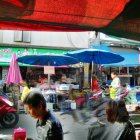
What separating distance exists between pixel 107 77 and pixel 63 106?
244 inches

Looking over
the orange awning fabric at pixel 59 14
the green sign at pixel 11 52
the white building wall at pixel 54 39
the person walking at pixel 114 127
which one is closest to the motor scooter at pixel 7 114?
the orange awning fabric at pixel 59 14

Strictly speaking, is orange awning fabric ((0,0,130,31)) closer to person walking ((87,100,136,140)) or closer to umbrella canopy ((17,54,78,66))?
person walking ((87,100,136,140))

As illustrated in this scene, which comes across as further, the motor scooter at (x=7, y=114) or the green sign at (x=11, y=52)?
the green sign at (x=11, y=52)

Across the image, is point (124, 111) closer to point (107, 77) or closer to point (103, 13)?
point (103, 13)

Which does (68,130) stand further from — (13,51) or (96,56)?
(13,51)

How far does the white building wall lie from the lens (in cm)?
1723

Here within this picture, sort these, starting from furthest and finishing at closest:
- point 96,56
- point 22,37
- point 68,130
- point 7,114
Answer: point 22,37 < point 96,56 < point 7,114 < point 68,130

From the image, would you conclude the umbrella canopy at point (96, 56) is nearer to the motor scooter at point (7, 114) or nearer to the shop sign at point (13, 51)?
the motor scooter at point (7, 114)

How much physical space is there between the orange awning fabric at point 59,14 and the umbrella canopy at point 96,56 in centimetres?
816

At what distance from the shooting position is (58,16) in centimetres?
312

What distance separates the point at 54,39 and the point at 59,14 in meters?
15.6

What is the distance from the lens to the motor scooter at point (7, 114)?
8.93 m

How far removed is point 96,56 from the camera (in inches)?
484

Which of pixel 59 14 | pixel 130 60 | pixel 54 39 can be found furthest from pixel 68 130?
pixel 54 39
